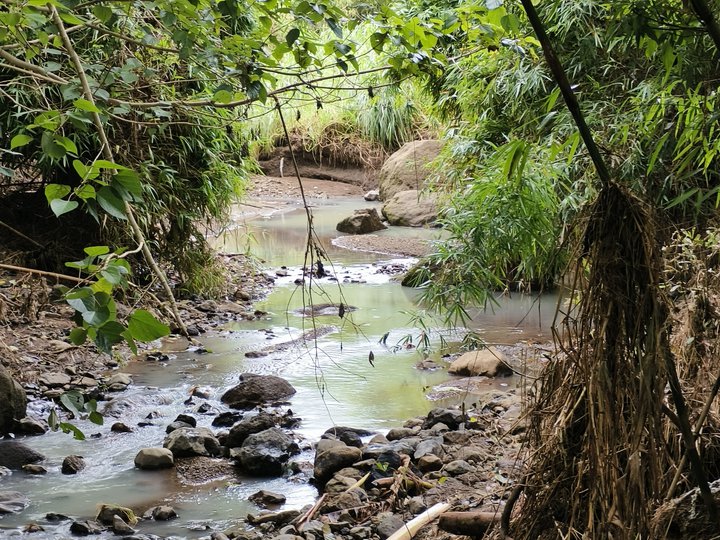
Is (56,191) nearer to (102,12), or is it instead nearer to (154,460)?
(102,12)

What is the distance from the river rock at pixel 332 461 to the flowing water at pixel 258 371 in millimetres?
73

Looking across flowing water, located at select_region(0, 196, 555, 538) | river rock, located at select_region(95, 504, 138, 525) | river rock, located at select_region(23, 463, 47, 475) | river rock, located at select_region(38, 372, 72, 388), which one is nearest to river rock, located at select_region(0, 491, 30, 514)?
flowing water, located at select_region(0, 196, 555, 538)

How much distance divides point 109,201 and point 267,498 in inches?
88.3

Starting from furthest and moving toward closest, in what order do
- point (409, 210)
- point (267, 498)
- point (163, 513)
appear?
point (409, 210), point (267, 498), point (163, 513)

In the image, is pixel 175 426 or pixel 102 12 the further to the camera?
pixel 175 426

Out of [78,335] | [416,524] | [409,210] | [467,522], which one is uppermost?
[78,335]

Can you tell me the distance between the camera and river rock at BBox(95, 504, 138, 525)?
310 cm

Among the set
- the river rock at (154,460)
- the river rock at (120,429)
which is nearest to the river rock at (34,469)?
the river rock at (154,460)

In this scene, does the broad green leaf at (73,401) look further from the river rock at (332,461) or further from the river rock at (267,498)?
the river rock at (332,461)

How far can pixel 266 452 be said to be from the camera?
365cm

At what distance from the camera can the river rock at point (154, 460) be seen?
3.66m

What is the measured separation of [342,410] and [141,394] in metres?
1.14

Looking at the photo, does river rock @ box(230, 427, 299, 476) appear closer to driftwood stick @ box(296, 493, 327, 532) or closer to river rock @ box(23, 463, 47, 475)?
driftwood stick @ box(296, 493, 327, 532)

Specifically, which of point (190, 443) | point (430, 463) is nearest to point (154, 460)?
point (190, 443)
